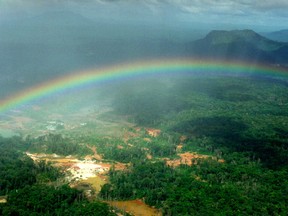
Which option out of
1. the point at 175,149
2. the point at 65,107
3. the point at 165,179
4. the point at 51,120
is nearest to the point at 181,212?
the point at 165,179

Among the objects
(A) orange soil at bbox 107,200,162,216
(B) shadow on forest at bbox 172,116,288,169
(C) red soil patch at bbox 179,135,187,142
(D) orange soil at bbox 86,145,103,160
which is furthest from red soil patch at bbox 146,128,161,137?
(A) orange soil at bbox 107,200,162,216

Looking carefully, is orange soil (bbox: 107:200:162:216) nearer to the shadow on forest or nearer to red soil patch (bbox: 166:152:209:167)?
red soil patch (bbox: 166:152:209:167)

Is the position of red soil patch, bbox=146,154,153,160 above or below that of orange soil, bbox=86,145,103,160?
above

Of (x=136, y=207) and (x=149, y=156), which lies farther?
(x=149, y=156)

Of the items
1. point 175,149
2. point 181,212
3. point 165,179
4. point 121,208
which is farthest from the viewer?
point 175,149

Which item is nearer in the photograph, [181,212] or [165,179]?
[181,212]

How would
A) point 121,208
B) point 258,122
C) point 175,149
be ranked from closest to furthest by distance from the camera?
1. point 121,208
2. point 175,149
3. point 258,122

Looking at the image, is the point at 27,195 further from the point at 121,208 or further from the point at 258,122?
the point at 258,122

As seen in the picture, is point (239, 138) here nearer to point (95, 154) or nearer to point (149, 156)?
point (149, 156)

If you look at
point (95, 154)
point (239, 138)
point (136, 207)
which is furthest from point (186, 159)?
point (136, 207)

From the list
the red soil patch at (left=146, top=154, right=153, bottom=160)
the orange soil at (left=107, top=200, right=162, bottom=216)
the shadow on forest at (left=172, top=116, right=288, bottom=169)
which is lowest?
the orange soil at (left=107, top=200, right=162, bottom=216)

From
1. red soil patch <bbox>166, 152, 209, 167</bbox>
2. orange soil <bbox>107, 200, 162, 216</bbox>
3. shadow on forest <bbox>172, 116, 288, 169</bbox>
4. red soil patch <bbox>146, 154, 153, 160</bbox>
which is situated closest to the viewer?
orange soil <bbox>107, 200, 162, 216</bbox>
